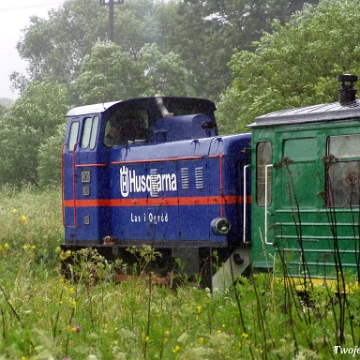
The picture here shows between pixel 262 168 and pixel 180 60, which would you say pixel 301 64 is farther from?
pixel 180 60

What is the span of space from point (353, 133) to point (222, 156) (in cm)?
245

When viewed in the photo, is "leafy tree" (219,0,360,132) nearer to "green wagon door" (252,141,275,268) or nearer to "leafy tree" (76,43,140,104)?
"green wagon door" (252,141,275,268)

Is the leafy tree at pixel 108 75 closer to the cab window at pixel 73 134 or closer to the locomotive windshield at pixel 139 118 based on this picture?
the cab window at pixel 73 134

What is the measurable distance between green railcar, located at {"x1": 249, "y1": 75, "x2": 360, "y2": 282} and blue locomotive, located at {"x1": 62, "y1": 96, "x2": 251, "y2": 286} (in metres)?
0.53

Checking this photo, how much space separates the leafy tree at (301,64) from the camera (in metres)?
19.7

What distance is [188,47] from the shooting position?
5772 cm

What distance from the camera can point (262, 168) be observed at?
1039cm

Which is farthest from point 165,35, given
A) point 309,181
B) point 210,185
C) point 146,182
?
point 309,181

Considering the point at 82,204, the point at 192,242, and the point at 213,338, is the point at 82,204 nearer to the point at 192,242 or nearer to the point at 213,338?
the point at 192,242

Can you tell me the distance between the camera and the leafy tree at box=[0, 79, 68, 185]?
3922 centimetres

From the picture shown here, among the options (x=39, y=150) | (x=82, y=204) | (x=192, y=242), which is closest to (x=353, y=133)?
(x=192, y=242)

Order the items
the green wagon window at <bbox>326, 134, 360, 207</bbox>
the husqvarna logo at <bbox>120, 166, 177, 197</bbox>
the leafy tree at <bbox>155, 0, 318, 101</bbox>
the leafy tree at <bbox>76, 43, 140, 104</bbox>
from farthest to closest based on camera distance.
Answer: the leafy tree at <bbox>155, 0, 318, 101</bbox>
the leafy tree at <bbox>76, 43, 140, 104</bbox>
the husqvarna logo at <bbox>120, 166, 177, 197</bbox>
the green wagon window at <bbox>326, 134, 360, 207</bbox>

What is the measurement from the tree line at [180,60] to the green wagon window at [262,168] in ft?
27.5

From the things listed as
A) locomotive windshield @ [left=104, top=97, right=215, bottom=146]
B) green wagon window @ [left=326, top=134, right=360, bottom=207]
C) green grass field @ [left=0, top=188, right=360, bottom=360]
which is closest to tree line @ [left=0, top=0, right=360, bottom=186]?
locomotive windshield @ [left=104, top=97, right=215, bottom=146]
